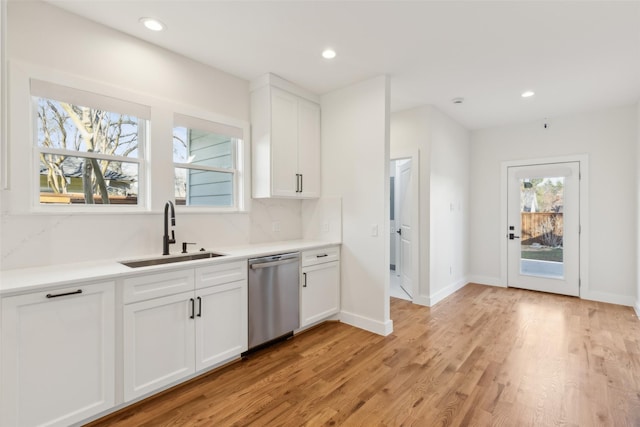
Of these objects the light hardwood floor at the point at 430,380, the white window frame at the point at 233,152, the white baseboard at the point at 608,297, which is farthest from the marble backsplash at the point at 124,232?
the white baseboard at the point at 608,297

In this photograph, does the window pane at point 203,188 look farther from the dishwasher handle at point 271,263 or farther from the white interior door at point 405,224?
the white interior door at point 405,224

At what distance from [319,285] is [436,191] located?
2.27 metres

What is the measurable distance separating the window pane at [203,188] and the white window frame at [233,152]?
51mm

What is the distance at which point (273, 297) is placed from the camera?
293 centimetres

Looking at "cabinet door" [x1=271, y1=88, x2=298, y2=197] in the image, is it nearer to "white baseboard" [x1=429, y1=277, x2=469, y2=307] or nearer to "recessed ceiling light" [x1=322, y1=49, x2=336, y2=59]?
"recessed ceiling light" [x1=322, y1=49, x2=336, y2=59]

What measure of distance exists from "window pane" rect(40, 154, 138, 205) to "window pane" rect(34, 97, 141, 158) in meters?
0.10

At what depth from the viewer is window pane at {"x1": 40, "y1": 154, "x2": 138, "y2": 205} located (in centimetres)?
228

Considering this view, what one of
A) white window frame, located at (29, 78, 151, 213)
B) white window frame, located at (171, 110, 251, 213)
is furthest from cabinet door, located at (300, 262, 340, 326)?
white window frame, located at (29, 78, 151, 213)

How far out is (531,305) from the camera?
4.31 m

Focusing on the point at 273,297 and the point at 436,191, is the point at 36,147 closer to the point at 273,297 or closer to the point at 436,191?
the point at 273,297

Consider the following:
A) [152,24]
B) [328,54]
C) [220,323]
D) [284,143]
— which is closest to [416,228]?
[284,143]

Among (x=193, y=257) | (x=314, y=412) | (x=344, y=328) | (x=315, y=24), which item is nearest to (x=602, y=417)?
(x=314, y=412)

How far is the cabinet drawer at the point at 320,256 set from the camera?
329 centimetres

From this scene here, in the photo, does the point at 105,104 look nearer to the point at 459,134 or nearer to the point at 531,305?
the point at 459,134
